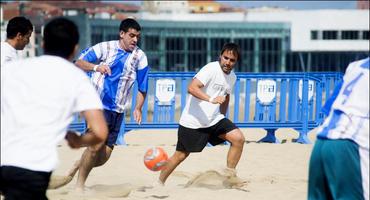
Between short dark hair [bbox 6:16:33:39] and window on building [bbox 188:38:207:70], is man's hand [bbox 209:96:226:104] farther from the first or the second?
window on building [bbox 188:38:207:70]

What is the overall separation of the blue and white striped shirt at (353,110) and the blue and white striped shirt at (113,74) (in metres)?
3.51

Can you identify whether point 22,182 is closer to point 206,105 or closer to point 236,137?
point 206,105

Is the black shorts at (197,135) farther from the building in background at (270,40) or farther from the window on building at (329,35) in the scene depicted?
the window on building at (329,35)

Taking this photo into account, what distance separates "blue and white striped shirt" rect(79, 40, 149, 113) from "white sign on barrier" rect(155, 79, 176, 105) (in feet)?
17.0

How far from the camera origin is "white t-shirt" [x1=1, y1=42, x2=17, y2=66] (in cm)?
667

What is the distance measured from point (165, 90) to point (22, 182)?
926 centimetres

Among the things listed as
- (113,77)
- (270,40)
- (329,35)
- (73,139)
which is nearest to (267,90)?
(113,77)

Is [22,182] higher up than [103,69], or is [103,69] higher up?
[103,69]

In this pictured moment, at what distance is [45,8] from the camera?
101750 mm

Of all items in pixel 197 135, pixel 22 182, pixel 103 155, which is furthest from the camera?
pixel 197 135

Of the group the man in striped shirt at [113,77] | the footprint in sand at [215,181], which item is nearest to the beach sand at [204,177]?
the footprint in sand at [215,181]

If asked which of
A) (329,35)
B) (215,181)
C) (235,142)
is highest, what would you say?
(329,35)

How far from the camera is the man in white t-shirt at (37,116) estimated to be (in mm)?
4059

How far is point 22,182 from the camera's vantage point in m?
4.06
